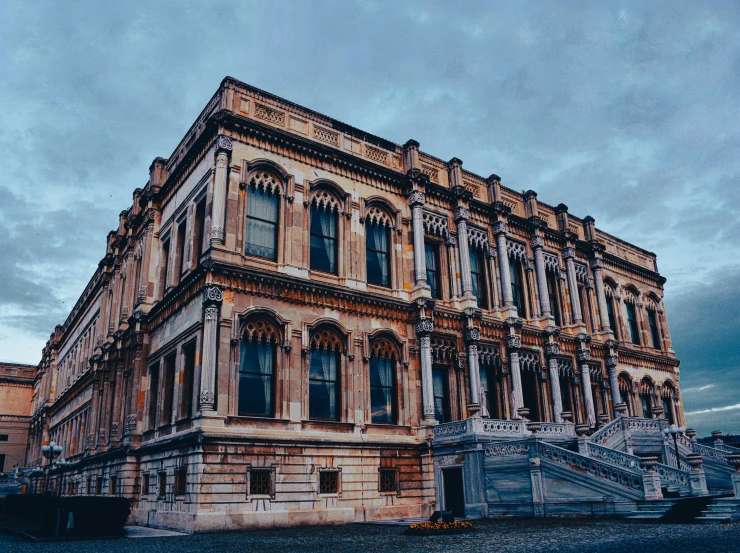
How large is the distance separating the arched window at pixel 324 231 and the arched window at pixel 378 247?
1.62m

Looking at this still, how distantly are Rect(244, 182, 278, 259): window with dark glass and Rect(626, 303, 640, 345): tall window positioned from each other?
2455cm

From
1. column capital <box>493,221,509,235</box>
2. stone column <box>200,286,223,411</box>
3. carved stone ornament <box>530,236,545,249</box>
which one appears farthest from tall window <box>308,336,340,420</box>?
carved stone ornament <box>530,236,545,249</box>

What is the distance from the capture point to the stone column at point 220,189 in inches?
819

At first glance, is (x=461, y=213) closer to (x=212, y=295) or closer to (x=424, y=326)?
(x=424, y=326)

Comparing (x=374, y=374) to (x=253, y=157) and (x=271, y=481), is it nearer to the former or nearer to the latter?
(x=271, y=481)

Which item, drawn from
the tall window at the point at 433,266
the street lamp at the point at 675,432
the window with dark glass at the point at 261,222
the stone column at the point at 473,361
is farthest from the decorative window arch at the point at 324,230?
the street lamp at the point at 675,432

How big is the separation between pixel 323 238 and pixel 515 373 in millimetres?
10560

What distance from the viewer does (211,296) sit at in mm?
19891

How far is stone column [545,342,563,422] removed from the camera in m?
28.2

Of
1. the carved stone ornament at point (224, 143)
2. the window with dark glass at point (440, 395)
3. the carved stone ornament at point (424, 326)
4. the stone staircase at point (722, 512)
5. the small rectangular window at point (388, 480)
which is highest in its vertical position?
the carved stone ornament at point (224, 143)

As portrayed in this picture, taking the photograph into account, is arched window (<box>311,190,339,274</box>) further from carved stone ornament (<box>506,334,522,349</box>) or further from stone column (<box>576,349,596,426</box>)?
stone column (<box>576,349,596,426</box>)

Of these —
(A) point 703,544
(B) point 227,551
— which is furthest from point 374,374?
(A) point 703,544

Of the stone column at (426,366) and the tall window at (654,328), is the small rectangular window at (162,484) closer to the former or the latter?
the stone column at (426,366)

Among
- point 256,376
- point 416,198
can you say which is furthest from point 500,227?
point 256,376
